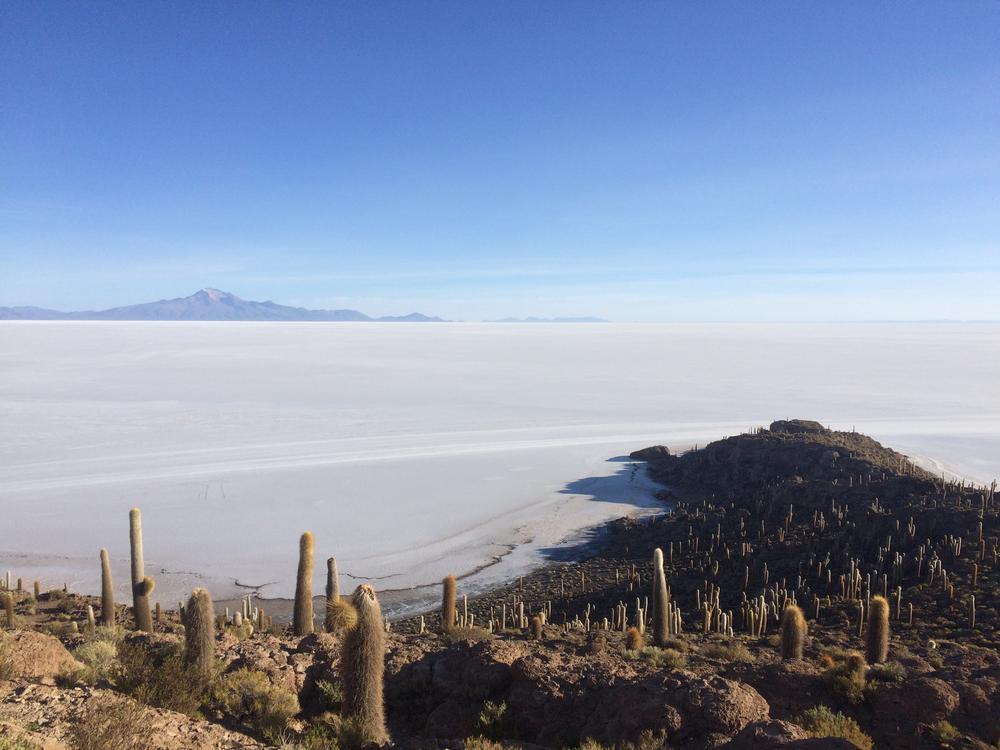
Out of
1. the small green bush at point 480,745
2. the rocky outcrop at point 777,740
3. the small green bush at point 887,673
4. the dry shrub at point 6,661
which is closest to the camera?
the rocky outcrop at point 777,740

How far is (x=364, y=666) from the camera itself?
23.3ft

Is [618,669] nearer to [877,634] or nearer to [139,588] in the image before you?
[877,634]

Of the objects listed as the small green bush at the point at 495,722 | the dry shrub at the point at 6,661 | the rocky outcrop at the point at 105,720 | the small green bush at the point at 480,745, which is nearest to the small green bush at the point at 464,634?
the small green bush at the point at 495,722

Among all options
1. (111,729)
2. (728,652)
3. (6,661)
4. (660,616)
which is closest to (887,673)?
(728,652)

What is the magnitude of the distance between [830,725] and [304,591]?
823 centimetres

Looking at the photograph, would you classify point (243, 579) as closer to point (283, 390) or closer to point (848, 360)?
point (283, 390)

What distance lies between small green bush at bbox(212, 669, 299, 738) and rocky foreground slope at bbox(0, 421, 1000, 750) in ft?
0.07

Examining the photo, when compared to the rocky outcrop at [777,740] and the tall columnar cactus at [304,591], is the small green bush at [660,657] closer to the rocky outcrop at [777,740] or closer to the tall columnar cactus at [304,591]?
the rocky outcrop at [777,740]

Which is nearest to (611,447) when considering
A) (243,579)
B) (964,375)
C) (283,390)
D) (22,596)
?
(243,579)

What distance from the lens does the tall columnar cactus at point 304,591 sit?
11.4 metres

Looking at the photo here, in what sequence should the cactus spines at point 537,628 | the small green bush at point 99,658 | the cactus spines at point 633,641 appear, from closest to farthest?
the small green bush at point 99,658 → the cactus spines at point 633,641 → the cactus spines at point 537,628

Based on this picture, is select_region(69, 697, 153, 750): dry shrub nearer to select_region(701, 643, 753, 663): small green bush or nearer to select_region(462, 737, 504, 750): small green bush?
select_region(462, 737, 504, 750): small green bush

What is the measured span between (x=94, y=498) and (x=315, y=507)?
25.3ft

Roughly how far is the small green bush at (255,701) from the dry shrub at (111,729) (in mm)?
1381
